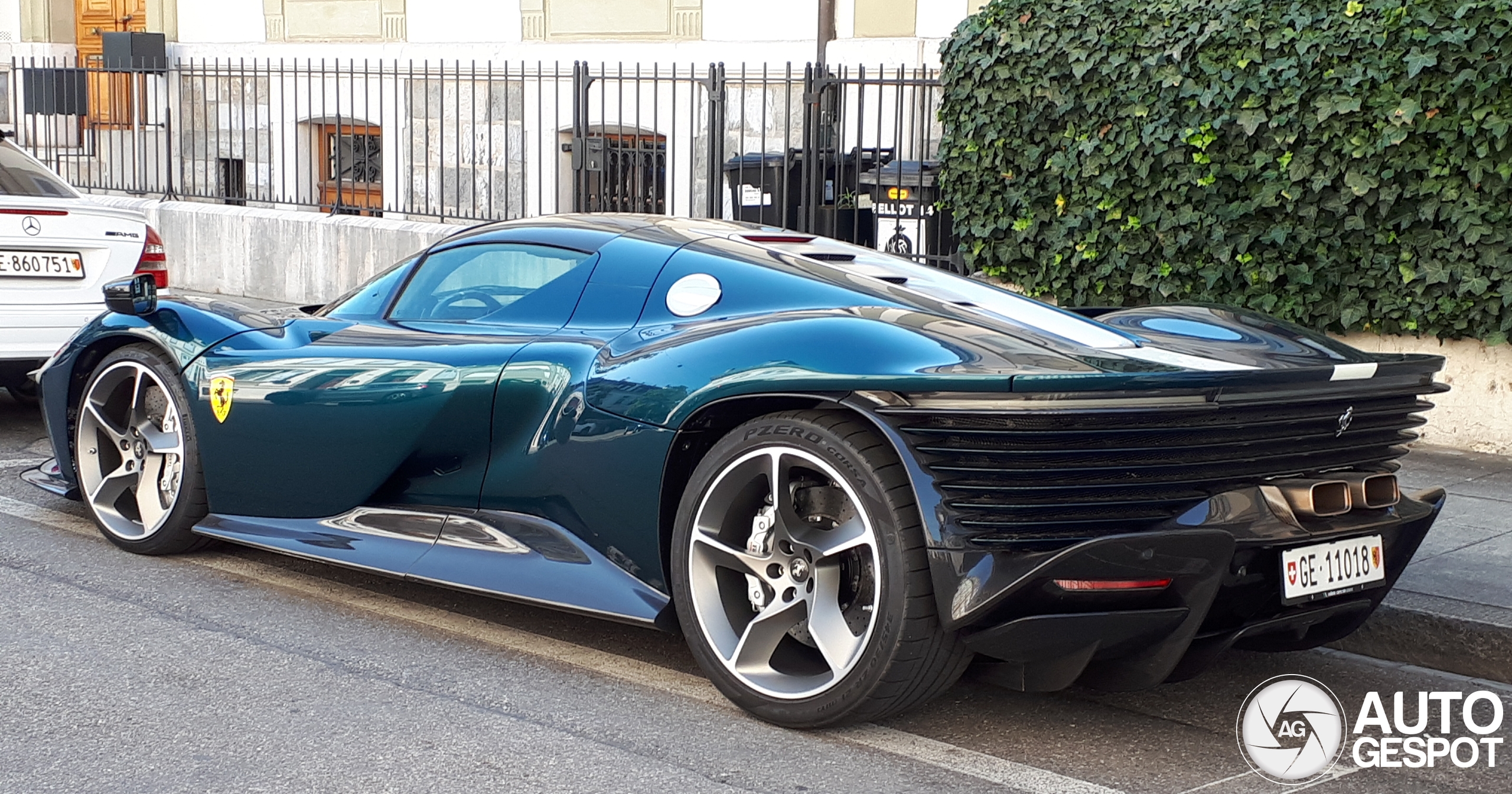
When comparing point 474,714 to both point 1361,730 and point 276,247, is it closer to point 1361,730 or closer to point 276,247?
point 1361,730

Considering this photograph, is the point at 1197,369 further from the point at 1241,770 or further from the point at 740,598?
the point at 740,598

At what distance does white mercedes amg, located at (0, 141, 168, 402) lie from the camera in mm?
7480

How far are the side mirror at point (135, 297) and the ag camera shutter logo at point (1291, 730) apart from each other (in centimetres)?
372

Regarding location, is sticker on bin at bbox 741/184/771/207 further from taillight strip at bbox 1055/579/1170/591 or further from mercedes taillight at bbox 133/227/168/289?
taillight strip at bbox 1055/579/1170/591

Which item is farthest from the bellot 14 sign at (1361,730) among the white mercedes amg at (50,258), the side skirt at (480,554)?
the white mercedes amg at (50,258)

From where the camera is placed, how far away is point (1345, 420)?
3.92 meters

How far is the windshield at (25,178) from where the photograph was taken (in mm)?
7750

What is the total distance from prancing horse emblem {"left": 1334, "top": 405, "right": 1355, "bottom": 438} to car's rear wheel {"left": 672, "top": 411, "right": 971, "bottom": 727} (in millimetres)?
1098

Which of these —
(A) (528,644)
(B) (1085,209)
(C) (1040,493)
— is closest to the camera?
(C) (1040,493)

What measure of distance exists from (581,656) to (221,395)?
1543 mm

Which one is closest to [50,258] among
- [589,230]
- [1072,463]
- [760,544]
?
[589,230]

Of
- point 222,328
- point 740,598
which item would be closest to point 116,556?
point 222,328

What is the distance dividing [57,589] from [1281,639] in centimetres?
365

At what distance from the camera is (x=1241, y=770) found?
12.2 ft
